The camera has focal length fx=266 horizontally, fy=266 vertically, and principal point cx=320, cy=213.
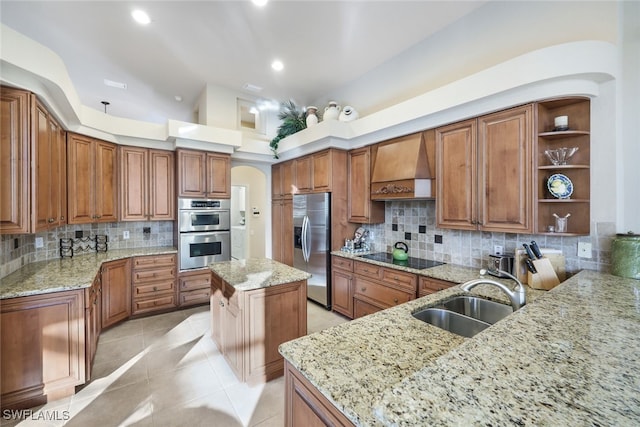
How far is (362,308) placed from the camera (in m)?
3.42

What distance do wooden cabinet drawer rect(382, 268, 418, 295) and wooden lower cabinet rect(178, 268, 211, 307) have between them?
274 cm

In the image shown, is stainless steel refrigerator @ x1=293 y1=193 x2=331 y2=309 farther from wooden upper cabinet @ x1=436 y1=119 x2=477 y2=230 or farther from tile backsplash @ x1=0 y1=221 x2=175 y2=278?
tile backsplash @ x1=0 y1=221 x2=175 y2=278

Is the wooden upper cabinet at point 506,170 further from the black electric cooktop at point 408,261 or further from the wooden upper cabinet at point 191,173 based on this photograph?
the wooden upper cabinet at point 191,173

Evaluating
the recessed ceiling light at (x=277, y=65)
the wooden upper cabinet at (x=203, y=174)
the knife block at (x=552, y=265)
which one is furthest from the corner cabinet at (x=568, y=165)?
the wooden upper cabinet at (x=203, y=174)

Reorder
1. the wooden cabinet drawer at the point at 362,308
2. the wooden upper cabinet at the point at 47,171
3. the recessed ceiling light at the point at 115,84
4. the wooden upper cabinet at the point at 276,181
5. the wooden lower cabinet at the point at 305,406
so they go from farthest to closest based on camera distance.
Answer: the wooden upper cabinet at the point at 276,181, the recessed ceiling light at the point at 115,84, the wooden cabinet drawer at the point at 362,308, the wooden upper cabinet at the point at 47,171, the wooden lower cabinet at the point at 305,406

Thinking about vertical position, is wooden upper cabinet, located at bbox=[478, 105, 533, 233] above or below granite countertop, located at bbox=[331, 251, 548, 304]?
above

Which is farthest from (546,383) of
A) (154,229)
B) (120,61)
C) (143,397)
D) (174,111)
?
(174,111)

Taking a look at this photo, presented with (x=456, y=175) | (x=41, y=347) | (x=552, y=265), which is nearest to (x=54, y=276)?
(x=41, y=347)

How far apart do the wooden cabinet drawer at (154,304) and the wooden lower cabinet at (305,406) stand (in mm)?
3403

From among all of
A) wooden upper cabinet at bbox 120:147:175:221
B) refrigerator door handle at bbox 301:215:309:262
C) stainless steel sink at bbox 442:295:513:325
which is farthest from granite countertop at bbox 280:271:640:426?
wooden upper cabinet at bbox 120:147:175:221

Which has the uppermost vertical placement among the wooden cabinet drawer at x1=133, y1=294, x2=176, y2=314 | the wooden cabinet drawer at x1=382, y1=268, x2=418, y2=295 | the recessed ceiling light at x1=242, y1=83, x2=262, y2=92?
the recessed ceiling light at x1=242, y1=83, x2=262, y2=92

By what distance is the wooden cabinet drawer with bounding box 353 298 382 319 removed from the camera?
3.29 metres

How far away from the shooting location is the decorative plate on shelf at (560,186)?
2.16 m

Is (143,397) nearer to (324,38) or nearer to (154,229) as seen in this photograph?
(154,229)
